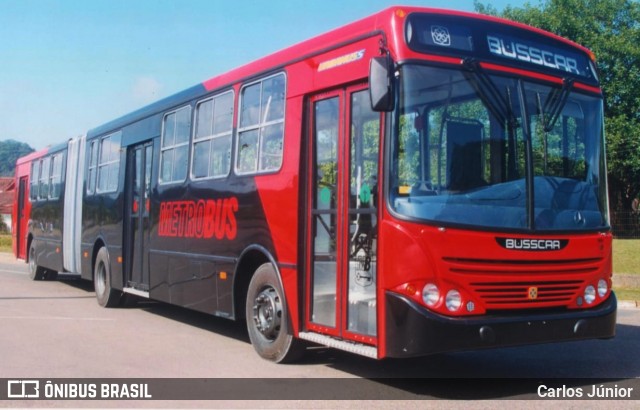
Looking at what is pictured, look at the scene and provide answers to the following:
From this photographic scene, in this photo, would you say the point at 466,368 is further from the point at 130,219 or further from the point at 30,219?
the point at 30,219

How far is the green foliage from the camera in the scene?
166750 mm

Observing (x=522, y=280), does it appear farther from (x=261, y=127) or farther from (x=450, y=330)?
(x=261, y=127)

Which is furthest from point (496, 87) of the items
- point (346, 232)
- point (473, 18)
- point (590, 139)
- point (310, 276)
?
point (310, 276)

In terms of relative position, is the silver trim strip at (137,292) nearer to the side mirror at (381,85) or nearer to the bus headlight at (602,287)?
the side mirror at (381,85)

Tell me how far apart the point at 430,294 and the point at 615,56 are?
1339 inches

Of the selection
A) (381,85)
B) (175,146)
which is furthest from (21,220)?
(381,85)

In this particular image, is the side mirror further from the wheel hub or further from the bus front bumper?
the wheel hub

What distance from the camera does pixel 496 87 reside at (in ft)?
22.7

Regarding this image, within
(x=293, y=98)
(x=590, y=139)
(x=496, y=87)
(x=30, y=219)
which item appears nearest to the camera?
(x=496, y=87)

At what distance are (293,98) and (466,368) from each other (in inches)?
131

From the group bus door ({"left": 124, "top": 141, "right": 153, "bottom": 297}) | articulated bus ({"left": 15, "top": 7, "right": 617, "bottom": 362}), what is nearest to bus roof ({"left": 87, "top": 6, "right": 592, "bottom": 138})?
articulated bus ({"left": 15, "top": 7, "right": 617, "bottom": 362})

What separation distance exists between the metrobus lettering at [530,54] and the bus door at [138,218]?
645 centimetres

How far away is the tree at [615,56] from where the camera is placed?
3569 cm

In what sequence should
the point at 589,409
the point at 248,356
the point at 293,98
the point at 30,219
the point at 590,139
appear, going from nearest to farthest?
the point at 589,409 → the point at 590,139 → the point at 293,98 → the point at 248,356 → the point at 30,219
